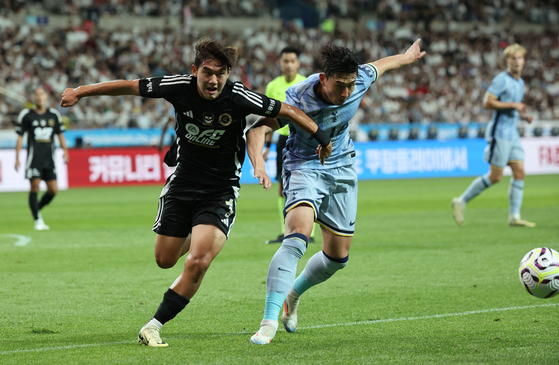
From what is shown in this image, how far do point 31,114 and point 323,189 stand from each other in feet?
28.3

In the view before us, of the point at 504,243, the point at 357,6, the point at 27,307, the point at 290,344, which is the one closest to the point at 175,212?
the point at 290,344

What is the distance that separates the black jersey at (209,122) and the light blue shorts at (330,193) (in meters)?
0.44

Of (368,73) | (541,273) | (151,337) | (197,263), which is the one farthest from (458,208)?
(151,337)

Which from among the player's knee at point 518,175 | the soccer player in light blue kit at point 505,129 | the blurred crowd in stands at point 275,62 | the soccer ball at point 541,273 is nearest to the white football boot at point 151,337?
the soccer ball at point 541,273

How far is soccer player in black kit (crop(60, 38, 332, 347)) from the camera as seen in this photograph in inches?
180

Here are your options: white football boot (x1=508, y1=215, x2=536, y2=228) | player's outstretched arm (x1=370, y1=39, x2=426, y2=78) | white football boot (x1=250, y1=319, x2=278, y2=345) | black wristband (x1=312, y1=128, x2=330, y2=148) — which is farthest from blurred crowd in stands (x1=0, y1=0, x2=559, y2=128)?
white football boot (x1=250, y1=319, x2=278, y2=345)

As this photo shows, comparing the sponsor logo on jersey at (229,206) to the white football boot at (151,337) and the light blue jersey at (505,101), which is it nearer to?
the white football boot at (151,337)

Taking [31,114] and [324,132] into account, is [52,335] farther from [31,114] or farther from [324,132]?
[31,114]

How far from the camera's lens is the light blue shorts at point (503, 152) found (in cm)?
1098

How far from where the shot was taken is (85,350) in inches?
177

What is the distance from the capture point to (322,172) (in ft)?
17.0

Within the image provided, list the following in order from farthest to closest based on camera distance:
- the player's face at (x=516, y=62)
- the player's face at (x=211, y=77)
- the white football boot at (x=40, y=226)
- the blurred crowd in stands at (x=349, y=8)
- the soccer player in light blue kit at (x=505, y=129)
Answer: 1. the blurred crowd in stands at (x=349, y=8)
2. the white football boot at (x=40, y=226)
3. the soccer player in light blue kit at (x=505, y=129)
4. the player's face at (x=516, y=62)
5. the player's face at (x=211, y=77)

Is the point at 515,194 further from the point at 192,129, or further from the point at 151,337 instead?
the point at 151,337

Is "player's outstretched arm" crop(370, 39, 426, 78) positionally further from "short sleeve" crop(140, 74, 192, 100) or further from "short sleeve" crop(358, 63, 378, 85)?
"short sleeve" crop(140, 74, 192, 100)
